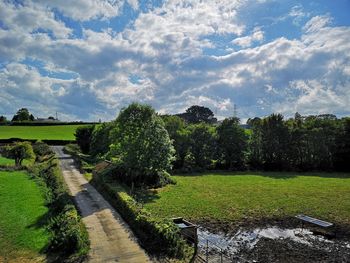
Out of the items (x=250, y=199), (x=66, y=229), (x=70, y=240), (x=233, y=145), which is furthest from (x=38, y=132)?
(x=70, y=240)

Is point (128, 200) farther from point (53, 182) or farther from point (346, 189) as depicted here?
point (346, 189)

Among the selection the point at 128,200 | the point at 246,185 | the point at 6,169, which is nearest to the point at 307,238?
the point at 128,200

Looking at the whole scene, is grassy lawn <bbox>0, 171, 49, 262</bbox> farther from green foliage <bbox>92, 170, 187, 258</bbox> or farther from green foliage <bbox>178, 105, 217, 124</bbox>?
green foliage <bbox>178, 105, 217, 124</bbox>

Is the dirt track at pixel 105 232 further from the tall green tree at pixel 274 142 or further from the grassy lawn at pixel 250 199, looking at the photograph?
the tall green tree at pixel 274 142

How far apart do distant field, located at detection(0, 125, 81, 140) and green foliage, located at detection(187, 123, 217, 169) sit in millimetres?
60556

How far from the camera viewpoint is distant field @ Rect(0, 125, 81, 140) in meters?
105

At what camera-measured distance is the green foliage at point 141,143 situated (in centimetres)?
3409

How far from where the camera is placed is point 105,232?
66.1 ft

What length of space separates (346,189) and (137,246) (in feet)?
89.7

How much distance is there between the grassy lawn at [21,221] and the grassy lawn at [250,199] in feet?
28.4

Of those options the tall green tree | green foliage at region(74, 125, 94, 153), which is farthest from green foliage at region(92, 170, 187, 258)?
green foliage at region(74, 125, 94, 153)

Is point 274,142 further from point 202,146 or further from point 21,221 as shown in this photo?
point 21,221

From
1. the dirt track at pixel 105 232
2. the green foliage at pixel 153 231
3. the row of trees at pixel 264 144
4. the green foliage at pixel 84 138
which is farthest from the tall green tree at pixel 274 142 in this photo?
the green foliage at pixel 84 138

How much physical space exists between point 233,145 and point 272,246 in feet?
120
